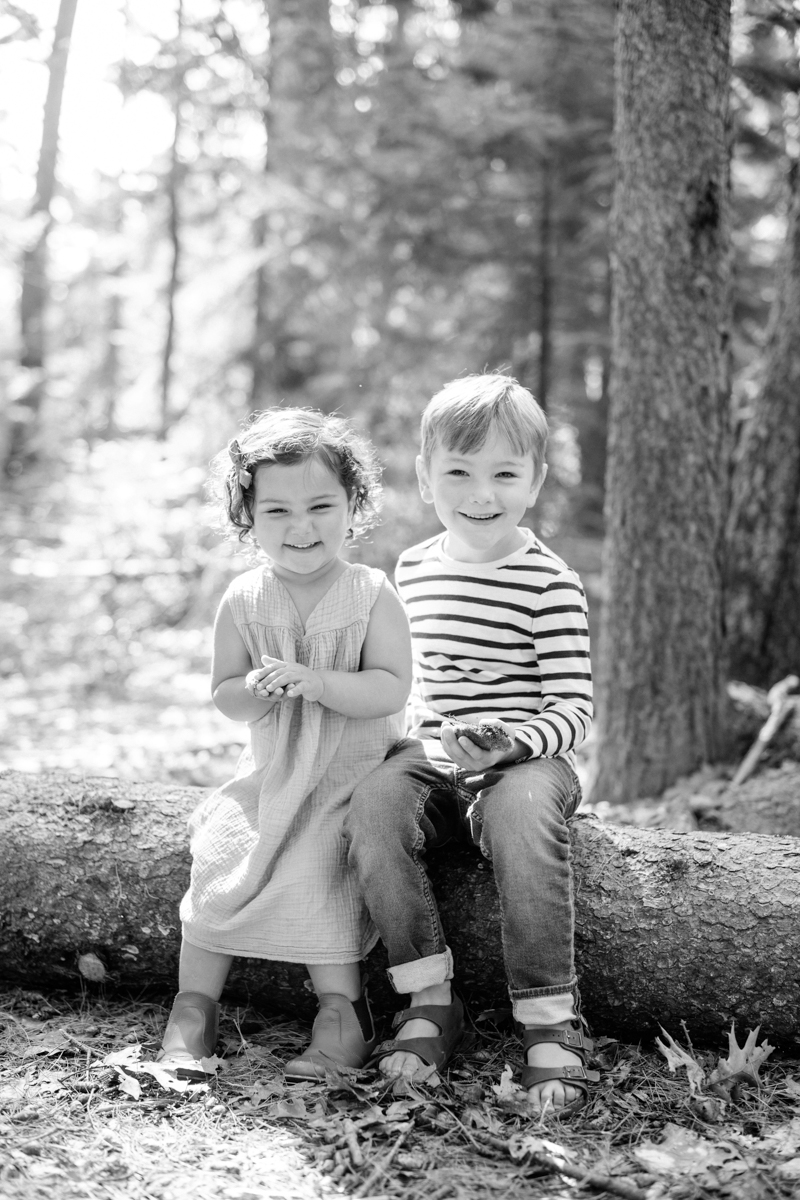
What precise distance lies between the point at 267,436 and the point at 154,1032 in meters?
1.67

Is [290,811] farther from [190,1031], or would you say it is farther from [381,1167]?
[381,1167]

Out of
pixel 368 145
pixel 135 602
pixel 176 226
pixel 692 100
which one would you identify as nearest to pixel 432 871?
pixel 692 100

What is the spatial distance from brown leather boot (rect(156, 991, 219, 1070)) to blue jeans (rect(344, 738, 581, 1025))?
0.51 m

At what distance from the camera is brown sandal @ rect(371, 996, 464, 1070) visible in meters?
2.32

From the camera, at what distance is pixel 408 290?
986 centimetres

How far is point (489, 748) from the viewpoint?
7.57 ft

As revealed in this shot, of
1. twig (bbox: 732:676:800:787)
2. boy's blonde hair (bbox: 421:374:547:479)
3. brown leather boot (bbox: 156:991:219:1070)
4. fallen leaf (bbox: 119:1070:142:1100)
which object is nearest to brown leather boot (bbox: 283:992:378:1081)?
brown leather boot (bbox: 156:991:219:1070)

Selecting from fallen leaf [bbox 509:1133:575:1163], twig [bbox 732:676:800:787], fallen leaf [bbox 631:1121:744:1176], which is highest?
twig [bbox 732:676:800:787]

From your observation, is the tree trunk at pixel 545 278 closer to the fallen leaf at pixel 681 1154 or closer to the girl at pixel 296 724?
the girl at pixel 296 724

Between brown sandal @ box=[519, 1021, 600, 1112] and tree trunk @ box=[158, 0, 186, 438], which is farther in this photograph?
tree trunk @ box=[158, 0, 186, 438]

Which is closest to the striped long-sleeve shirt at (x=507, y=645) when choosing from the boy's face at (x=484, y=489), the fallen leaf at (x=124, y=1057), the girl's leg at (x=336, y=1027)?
the boy's face at (x=484, y=489)

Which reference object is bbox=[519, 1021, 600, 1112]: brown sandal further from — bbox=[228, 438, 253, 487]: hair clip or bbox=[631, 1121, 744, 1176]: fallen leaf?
bbox=[228, 438, 253, 487]: hair clip

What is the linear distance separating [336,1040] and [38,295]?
14.3 meters

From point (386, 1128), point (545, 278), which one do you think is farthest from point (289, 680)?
point (545, 278)
